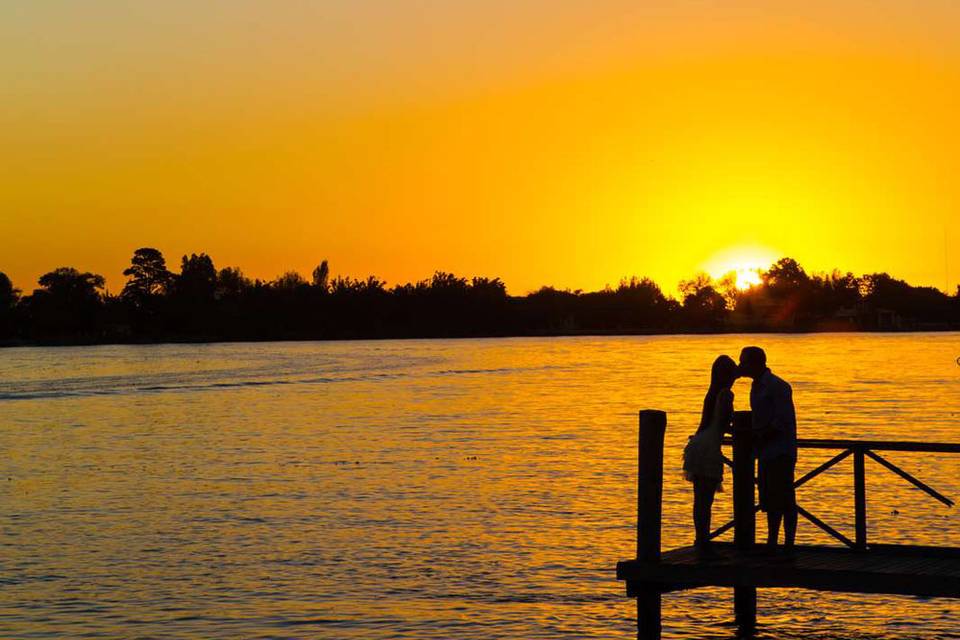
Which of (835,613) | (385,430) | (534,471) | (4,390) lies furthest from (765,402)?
(4,390)

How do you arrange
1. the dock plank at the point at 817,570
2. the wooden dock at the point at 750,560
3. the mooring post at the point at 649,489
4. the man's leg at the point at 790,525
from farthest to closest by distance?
the mooring post at the point at 649,489 → the man's leg at the point at 790,525 → the wooden dock at the point at 750,560 → the dock plank at the point at 817,570

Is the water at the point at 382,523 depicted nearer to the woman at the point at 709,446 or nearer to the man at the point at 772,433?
the woman at the point at 709,446

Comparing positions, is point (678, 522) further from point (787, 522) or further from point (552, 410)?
point (552, 410)

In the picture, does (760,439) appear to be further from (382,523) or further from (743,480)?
(382,523)

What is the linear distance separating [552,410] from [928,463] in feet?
100

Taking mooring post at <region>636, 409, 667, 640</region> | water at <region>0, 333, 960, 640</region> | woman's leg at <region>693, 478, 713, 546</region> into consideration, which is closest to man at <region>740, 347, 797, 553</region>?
woman's leg at <region>693, 478, 713, 546</region>

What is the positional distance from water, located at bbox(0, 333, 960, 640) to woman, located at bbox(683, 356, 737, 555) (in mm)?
2637

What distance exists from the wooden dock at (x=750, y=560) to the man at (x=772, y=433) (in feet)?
0.94

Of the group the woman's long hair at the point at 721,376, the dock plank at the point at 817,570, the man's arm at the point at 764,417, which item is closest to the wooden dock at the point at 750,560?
the dock plank at the point at 817,570

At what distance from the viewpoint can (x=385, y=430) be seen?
52875 millimetres

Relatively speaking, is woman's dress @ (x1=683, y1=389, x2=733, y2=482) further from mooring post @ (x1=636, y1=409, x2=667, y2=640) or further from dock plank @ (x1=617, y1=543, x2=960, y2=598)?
dock plank @ (x1=617, y1=543, x2=960, y2=598)

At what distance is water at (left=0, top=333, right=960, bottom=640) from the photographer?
60.4 feet

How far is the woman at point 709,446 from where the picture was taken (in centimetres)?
1469

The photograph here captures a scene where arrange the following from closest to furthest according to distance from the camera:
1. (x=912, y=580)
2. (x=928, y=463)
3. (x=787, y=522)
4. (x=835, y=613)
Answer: (x=912, y=580), (x=787, y=522), (x=835, y=613), (x=928, y=463)
